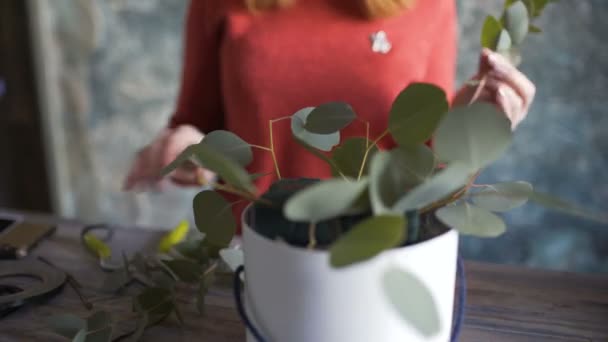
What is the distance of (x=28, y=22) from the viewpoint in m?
1.72

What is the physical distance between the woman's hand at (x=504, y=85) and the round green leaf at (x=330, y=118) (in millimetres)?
199

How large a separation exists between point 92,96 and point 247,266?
1527mm

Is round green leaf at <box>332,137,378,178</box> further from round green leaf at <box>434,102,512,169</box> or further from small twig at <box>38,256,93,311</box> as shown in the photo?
small twig at <box>38,256,93,311</box>

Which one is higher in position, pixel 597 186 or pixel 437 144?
pixel 437 144

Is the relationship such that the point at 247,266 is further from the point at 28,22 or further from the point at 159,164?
the point at 28,22

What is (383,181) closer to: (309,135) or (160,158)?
(309,135)

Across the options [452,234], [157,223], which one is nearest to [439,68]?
[452,234]

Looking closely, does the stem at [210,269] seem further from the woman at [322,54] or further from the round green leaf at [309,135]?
the woman at [322,54]

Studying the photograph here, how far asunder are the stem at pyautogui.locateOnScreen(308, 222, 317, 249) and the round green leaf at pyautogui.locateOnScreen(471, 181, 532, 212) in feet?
0.35

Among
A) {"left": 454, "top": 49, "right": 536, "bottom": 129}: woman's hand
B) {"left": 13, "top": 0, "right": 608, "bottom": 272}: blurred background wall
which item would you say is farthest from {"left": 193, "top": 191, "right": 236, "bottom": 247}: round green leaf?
{"left": 13, "top": 0, "right": 608, "bottom": 272}: blurred background wall

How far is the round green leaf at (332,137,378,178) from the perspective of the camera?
37 centimetres

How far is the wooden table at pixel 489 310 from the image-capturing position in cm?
46

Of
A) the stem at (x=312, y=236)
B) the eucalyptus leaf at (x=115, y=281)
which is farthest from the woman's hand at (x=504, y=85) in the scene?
the eucalyptus leaf at (x=115, y=281)

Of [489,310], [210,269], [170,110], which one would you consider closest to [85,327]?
[210,269]
